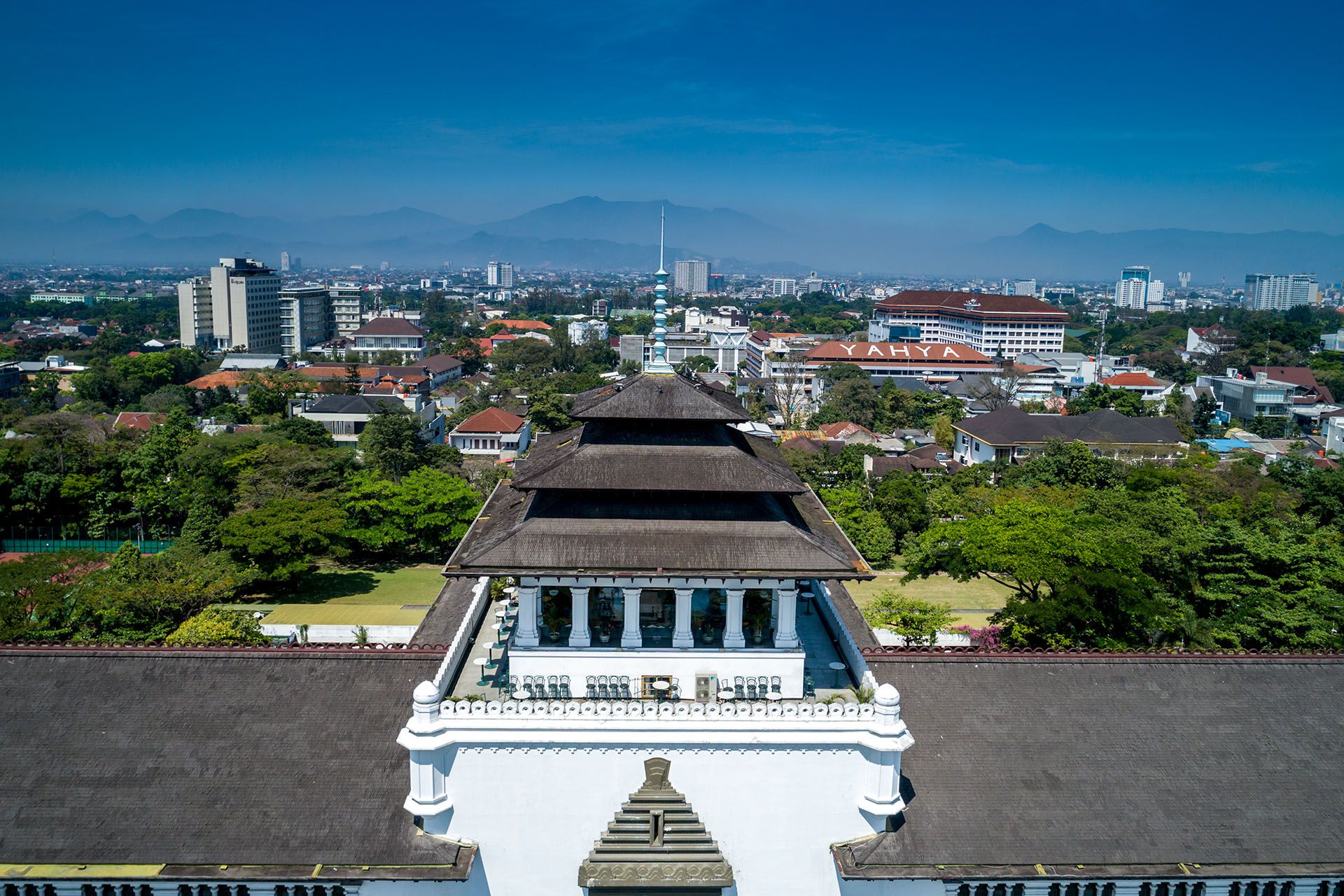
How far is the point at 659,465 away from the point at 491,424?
161 feet

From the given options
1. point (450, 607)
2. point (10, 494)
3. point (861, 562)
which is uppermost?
point (861, 562)

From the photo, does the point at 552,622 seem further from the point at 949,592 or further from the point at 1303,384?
the point at 1303,384

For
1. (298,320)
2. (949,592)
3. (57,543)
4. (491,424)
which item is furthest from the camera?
(298,320)

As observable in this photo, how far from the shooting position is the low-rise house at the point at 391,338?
118 meters

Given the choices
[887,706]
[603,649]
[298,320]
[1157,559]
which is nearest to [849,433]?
[1157,559]

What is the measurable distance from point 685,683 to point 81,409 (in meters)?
70.5

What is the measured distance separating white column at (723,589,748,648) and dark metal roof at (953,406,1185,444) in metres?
48.2

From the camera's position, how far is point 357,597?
3738cm

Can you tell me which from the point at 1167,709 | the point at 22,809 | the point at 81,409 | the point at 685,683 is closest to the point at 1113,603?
the point at 1167,709

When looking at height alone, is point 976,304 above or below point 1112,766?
above

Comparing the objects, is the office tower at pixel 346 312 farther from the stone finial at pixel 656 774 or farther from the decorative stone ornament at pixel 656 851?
the decorative stone ornament at pixel 656 851

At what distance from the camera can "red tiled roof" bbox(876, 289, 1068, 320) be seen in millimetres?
120125

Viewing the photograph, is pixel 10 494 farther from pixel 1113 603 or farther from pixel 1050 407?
pixel 1050 407

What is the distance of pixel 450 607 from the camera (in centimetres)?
1958
